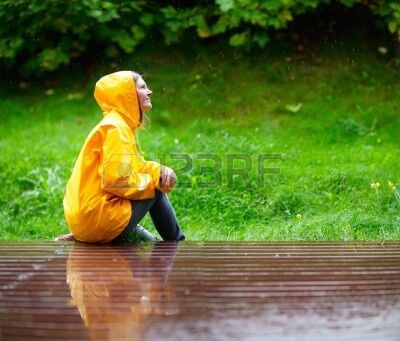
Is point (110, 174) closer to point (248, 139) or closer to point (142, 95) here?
point (142, 95)

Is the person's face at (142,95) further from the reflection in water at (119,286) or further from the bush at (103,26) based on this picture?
the bush at (103,26)

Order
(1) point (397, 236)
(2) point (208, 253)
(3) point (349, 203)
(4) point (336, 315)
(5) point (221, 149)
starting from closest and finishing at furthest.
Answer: (4) point (336, 315) → (2) point (208, 253) → (1) point (397, 236) → (3) point (349, 203) → (5) point (221, 149)

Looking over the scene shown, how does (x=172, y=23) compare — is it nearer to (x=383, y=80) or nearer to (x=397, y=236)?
(x=383, y=80)

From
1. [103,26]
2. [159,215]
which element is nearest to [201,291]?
[159,215]

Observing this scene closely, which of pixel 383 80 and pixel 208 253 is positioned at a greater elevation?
pixel 208 253

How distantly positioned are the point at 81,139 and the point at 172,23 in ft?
5.86

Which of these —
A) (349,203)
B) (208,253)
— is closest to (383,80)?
(349,203)

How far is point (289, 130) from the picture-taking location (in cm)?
739

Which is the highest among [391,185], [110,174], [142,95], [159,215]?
[142,95]

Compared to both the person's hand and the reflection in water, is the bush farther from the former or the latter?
the reflection in water

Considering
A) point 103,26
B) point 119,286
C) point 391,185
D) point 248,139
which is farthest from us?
point 103,26

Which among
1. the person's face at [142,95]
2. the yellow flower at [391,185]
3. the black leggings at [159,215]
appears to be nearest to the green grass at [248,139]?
the yellow flower at [391,185]

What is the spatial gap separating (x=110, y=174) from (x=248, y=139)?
2.94 meters

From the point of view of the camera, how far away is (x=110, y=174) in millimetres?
4438
